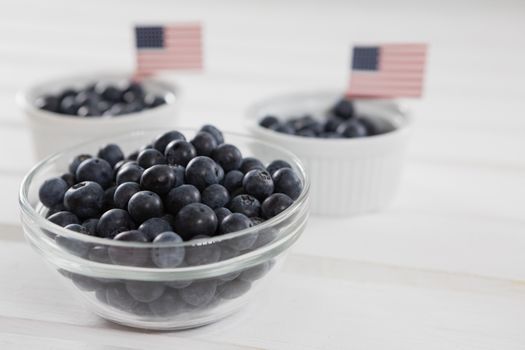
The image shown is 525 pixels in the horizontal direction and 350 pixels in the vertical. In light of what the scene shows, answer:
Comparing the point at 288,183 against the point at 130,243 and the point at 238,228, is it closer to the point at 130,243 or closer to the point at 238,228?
the point at 238,228

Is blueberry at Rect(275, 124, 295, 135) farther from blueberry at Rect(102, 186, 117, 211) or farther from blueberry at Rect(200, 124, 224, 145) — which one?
blueberry at Rect(102, 186, 117, 211)

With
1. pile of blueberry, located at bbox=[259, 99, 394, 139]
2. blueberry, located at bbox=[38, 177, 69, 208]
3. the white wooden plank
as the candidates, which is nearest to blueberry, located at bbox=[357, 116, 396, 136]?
pile of blueberry, located at bbox=[259, 99, 394, 139]

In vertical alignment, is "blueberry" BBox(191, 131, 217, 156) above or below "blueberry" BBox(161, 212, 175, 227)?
above

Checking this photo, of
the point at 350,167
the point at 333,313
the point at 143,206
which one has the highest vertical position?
the point at 143,206

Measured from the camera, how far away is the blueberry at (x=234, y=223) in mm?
943

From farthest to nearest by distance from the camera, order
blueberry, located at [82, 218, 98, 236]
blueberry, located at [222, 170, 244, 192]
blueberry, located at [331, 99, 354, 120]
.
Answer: blueberry, located at [331, 99, 354, 120]
blueberry, located at [222, 170, 244, 192]
blueberry, located at [82, 218, 98, 236]

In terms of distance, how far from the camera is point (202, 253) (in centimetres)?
89

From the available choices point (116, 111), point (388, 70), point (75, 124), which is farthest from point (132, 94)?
point (388, 70)

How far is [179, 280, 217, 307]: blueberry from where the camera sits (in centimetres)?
92

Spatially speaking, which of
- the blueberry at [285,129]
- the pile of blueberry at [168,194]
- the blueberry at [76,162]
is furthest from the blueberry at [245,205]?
the blueberry at [285,129]

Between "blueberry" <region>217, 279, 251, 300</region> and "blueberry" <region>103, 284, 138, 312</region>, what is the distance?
0.12 metres

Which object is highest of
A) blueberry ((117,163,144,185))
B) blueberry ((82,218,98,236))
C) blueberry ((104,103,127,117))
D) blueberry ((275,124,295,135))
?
blueberry ((117,163,144,185))

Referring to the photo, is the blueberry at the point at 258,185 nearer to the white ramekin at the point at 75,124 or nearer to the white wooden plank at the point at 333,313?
the white wooden plank at the point at 333,313

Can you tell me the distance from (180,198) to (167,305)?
0.16m
